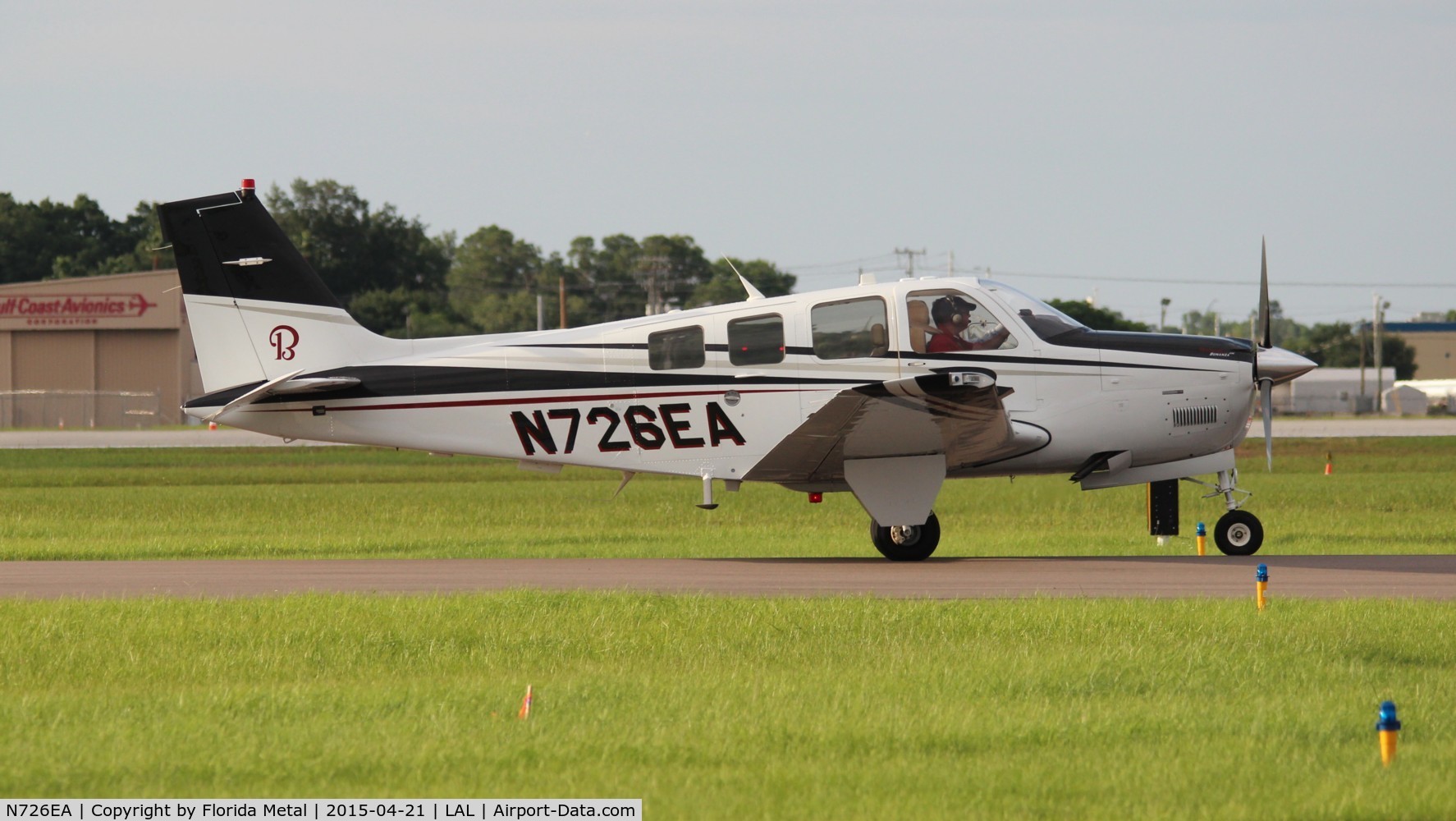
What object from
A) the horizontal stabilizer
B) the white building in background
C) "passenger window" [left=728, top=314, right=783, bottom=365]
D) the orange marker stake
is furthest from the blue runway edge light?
the white building in background

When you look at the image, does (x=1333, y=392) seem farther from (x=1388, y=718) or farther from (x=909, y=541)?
(x=1388, y=718)

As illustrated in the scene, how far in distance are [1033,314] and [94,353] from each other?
213 feet

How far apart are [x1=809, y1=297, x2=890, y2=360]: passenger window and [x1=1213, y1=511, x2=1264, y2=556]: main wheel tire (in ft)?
13.7

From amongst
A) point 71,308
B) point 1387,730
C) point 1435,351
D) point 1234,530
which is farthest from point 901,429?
point 1435,351

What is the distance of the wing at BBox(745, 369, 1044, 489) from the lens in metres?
12.7

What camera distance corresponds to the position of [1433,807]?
579 centimetres

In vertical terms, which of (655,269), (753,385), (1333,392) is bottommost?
(753,385)

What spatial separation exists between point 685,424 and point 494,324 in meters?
93.1

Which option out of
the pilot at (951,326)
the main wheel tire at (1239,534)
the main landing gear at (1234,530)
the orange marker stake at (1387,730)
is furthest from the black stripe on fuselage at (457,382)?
the orange marker stake at (1387,730)

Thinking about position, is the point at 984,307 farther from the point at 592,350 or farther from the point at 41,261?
the point at 41,261

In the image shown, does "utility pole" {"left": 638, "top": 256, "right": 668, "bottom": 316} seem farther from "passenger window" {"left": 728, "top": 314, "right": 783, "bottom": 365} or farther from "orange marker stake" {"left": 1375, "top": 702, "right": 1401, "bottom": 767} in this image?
"orange marker stake" {"left": 1375, "top": 702, "right": 1401, "bottom": 767}

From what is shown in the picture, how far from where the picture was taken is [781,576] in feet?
44.2

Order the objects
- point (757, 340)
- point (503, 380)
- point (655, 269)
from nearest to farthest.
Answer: point (757, 340) → point (503, 380) → point (655, 269)

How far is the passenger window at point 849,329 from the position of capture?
45.8ft
